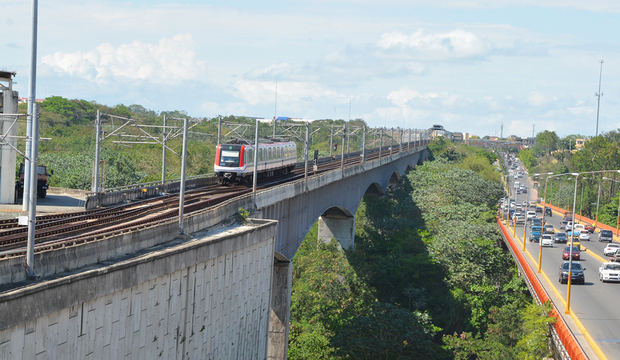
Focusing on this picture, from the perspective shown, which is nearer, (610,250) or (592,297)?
(592,297)

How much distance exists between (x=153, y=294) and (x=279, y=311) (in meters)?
19.7

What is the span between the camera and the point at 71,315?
52.5 ft

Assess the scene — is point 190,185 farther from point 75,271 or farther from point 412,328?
point 75,271

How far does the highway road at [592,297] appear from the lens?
33.5 metres

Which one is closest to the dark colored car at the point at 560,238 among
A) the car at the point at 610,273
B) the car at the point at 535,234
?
the car at the point at 535,234

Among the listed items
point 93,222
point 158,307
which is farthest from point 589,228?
point 158,307

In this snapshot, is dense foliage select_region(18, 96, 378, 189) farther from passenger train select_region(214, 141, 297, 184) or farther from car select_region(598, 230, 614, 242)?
car select_region(598, 230, 614, 242)

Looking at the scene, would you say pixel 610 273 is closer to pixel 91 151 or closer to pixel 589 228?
pixel 589 228

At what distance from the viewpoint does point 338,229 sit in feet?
238

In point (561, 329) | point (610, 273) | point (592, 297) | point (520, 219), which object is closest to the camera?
point (561, 329)

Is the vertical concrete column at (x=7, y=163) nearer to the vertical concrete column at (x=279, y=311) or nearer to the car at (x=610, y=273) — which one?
the vertical concrete column at (x=279, y=311)

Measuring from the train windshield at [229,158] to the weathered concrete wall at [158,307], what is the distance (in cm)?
1569

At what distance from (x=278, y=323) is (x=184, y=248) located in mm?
18502

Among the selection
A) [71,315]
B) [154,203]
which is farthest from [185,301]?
[154,203]
